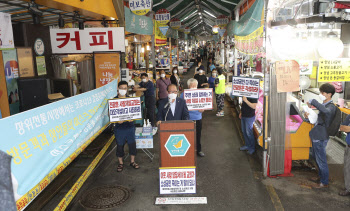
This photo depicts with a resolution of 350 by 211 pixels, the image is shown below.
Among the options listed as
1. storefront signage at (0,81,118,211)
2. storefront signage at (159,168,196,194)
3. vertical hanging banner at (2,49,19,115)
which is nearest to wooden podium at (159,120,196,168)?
storefront signage at (159,168,196,194)

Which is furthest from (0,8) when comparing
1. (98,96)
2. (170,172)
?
(170,172)

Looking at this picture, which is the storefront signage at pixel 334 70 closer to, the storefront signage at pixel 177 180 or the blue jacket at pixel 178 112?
the blue jacket at pixel 178 112

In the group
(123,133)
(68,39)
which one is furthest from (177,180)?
(68,39)

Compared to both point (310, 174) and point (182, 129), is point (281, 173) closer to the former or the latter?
point (310, 174)

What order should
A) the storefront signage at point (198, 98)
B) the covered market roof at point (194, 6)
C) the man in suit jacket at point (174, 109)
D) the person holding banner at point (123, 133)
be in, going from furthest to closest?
the covered market roof at point (194, 6), the storefront signage at point (198, 98), the person holding banner at point (123, 133), the man in suit jacket at point (174, 109)

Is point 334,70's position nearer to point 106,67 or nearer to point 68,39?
point 106,67

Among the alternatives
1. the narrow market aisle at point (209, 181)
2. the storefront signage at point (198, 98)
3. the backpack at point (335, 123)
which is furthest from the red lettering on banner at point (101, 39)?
the backpack at point (335, 123)

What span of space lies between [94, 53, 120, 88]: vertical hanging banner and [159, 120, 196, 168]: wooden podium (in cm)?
446

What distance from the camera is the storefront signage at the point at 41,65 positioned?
9986 mm

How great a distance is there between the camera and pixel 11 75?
861 centimetres

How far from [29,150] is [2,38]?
4.18 meters

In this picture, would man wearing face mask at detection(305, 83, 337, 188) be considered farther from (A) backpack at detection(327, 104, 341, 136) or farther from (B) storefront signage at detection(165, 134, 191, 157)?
(B) storefront signage at detection(165, 134, 191, 157)

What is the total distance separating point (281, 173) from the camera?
6566mm

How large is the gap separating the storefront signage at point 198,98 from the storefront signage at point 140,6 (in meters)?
3.74
